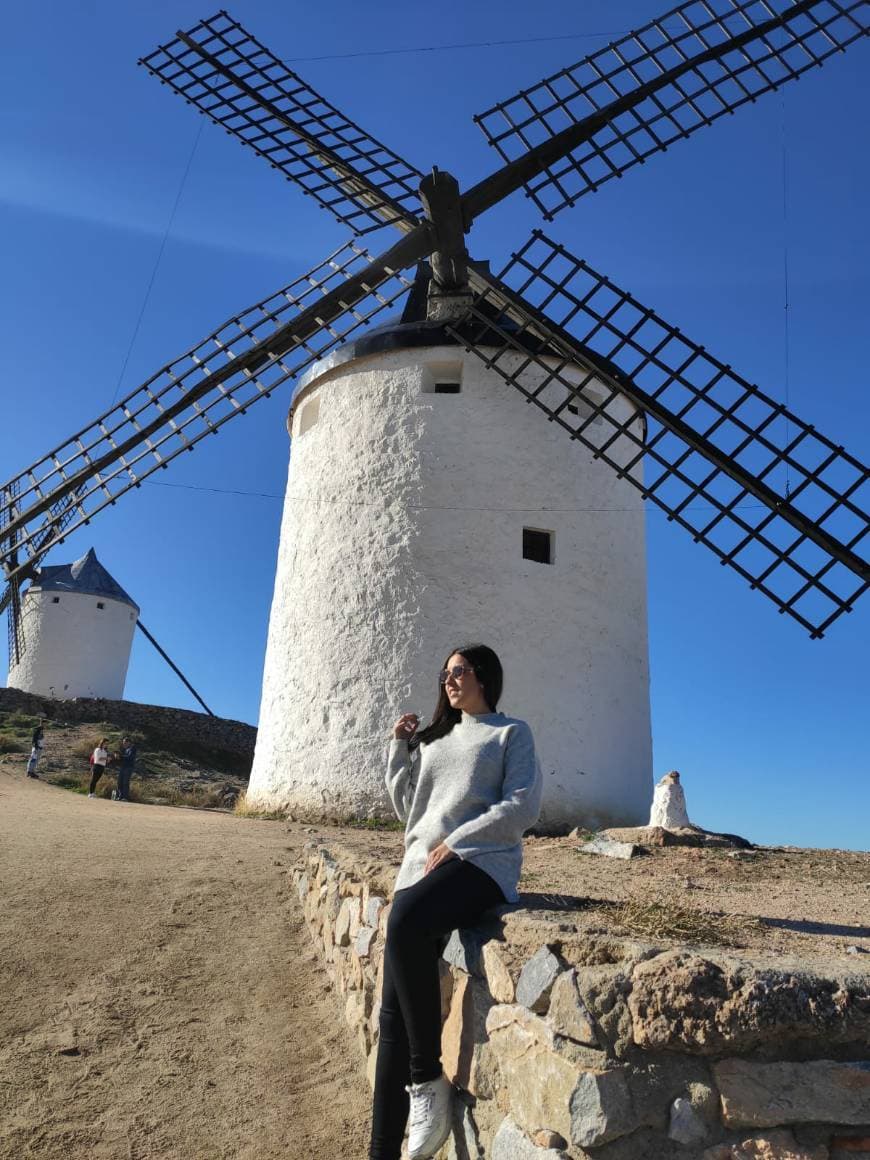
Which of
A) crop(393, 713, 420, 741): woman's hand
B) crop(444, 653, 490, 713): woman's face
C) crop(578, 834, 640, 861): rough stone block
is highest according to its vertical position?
crop(444, 653, 490, 713): woman's face

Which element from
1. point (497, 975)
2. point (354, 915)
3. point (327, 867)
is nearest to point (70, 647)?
point (327, 867)

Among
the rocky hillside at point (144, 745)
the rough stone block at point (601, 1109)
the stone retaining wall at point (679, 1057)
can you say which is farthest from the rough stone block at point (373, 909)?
the rocky hillside at point (144, 745)

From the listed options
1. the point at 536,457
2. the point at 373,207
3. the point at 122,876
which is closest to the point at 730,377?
the point at 536,457

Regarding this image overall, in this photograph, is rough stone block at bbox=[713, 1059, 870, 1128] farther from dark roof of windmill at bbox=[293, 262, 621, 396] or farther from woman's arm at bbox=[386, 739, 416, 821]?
dark roof of windmill at bbox=[293, 262, 621, 396]

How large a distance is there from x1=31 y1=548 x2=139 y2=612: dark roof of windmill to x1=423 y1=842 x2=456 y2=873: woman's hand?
26.8 metres

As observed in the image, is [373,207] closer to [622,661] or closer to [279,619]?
[279,619]

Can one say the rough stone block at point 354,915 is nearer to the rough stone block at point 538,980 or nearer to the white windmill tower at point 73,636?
the rough stone block at point 538,980

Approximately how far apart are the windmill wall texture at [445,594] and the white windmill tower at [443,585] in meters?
0.02

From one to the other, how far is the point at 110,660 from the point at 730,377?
23.4 metres

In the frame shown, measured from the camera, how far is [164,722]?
75.8ft

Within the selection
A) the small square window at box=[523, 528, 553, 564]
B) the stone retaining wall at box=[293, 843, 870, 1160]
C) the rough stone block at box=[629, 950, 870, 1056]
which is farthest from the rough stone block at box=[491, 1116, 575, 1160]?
the small square window at box=[523, 528, 553, 564]

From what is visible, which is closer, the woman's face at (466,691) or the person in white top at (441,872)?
the person in white top at (441,872)

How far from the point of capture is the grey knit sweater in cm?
258

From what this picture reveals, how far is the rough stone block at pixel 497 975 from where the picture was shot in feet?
7.76
